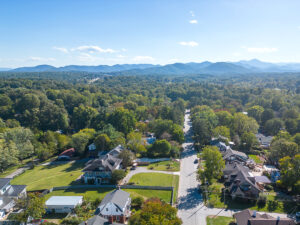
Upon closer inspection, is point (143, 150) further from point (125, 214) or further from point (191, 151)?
point (125, 214)

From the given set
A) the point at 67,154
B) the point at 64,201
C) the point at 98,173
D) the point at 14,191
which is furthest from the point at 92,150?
the point at 64,201

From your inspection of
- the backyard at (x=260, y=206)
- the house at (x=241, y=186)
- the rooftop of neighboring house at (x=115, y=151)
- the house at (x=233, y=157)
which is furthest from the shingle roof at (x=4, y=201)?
the house at (x=233, y=157)

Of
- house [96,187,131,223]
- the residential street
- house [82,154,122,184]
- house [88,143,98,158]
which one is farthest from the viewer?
house [88,143,98,158]

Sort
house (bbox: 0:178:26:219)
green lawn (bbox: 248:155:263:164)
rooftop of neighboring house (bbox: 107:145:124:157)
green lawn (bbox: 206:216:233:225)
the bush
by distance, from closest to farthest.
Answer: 1. green lawn (bbox: 206:216:233:225)
2. the bush
3. house (bbox: 0:178:26:219)
4. rooftop of neighboring house (bbox: 107:145:124:157)
5. green lawn (bbox: 248:155:263:164)

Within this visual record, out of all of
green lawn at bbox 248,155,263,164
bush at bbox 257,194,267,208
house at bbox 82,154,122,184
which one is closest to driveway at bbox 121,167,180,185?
house at bbox 82,154,122,184

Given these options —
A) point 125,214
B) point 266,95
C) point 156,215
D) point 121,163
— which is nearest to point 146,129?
point 121,163

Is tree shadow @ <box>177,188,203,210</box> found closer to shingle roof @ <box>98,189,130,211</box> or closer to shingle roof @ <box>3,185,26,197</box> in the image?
shingle roof @ <box>98,189,130,211</box>
